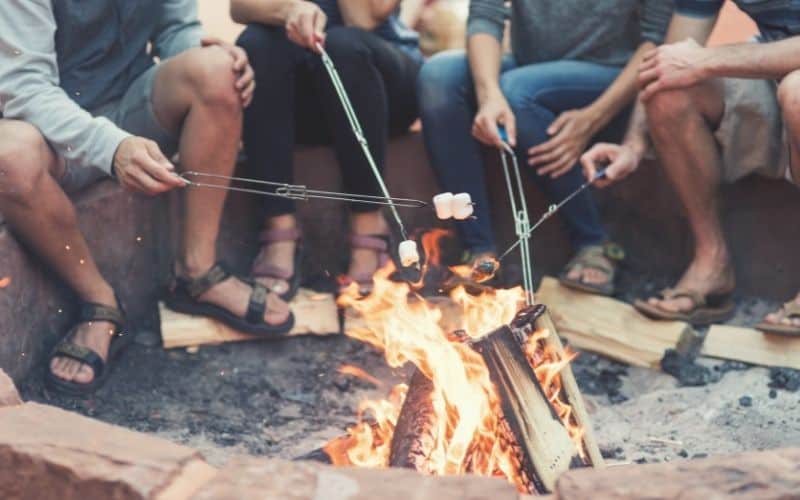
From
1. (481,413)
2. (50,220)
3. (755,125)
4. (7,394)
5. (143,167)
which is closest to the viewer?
(7,394)

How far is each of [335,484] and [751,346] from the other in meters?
2.11

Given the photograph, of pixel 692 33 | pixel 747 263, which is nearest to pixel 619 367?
pixel 747 263

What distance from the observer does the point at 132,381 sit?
3674 millimetres

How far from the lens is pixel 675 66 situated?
12.0ft

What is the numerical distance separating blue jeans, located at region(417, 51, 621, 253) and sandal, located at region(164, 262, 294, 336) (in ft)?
2.47

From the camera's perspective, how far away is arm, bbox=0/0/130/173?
329 centimetres

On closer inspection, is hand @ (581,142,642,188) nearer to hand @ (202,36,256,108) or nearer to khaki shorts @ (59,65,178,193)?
hand @ (202,36,256,108)

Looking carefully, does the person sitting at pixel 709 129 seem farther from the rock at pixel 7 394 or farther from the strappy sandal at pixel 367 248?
the rock at pixel 7 394

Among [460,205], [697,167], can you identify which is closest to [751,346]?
[697,167]

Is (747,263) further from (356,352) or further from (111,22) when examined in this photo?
(111,22)

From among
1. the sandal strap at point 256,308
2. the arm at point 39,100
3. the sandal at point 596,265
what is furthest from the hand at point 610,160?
the arm at point 39,100

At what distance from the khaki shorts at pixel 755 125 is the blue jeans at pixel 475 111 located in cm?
46

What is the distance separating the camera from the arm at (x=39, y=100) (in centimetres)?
329

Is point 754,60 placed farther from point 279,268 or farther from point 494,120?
point 279,268
